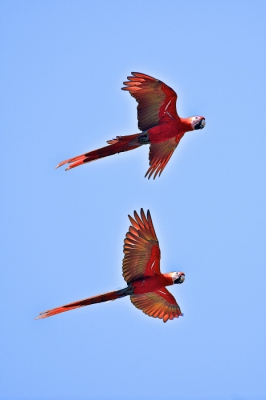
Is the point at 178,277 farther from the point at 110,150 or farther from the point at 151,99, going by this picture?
the point at 151,99

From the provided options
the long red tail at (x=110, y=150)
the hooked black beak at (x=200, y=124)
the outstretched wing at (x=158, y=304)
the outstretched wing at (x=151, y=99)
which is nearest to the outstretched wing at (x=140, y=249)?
the outstretched wing at (x=158, y=304)

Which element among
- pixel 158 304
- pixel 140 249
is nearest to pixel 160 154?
pixel 140 249

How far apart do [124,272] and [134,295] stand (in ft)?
2.04

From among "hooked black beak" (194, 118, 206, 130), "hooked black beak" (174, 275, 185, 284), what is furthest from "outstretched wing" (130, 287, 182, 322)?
"hooked black beak" (194, 118, 206, 130)

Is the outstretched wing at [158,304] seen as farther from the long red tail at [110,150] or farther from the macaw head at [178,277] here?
the long red tail at [110,150]

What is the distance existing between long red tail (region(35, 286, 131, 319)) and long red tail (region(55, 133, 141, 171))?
2387mm

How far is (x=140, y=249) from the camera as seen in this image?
17.9 metres

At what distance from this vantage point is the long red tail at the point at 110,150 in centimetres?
1738

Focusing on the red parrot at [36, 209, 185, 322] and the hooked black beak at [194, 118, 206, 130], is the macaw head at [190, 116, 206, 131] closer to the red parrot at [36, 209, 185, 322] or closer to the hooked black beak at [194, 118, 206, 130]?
the hooked black beak at [194, 118, 206, 130]

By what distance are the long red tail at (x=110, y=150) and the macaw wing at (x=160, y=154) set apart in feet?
1.31

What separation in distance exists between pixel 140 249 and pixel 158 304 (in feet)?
4.69

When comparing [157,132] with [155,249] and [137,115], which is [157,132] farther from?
[155,249]

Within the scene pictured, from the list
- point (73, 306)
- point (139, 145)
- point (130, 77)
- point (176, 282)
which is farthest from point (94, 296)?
point (130, 77)

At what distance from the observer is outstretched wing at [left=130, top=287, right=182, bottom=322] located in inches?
733
